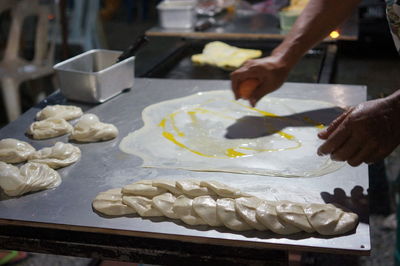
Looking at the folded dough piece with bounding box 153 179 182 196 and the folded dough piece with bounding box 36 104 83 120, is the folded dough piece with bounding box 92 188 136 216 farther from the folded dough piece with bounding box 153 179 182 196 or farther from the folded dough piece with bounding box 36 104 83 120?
the folded dough piece with bounding box 36 104 83 120

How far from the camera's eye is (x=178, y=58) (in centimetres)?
336

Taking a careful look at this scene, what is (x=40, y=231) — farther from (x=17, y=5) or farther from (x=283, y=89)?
(x=17, y=5)

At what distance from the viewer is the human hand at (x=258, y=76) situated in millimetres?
2279

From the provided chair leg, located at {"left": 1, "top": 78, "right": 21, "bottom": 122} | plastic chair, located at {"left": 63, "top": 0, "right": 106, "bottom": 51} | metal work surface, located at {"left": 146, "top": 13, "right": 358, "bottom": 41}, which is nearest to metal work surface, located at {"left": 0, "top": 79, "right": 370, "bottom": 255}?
metal work surface, located at {"left": 146, "top": 13, "right": 358, "bottom": 41}

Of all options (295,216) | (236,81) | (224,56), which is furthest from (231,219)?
(224,56)

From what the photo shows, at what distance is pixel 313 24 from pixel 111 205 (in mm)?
1484

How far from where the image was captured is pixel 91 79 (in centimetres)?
237

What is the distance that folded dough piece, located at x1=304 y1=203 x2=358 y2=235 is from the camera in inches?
54.7

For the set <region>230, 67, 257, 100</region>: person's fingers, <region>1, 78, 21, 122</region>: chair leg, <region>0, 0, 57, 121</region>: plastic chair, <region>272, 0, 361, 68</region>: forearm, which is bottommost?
<region>1, 78, 21, 122</region>: chair leg

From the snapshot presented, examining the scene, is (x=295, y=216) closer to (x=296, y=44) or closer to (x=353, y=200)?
(x=353, y=200)

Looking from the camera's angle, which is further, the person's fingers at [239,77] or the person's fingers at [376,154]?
the person's fingers at [239,77]

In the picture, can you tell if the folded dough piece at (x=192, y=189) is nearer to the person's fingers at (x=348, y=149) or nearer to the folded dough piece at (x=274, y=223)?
the folded dough piece at (x=274, y=223)

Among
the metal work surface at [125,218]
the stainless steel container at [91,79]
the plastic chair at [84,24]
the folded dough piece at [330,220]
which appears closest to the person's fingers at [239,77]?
the metal work surface at [125,218]

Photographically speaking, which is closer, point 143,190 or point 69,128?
point 143,190
